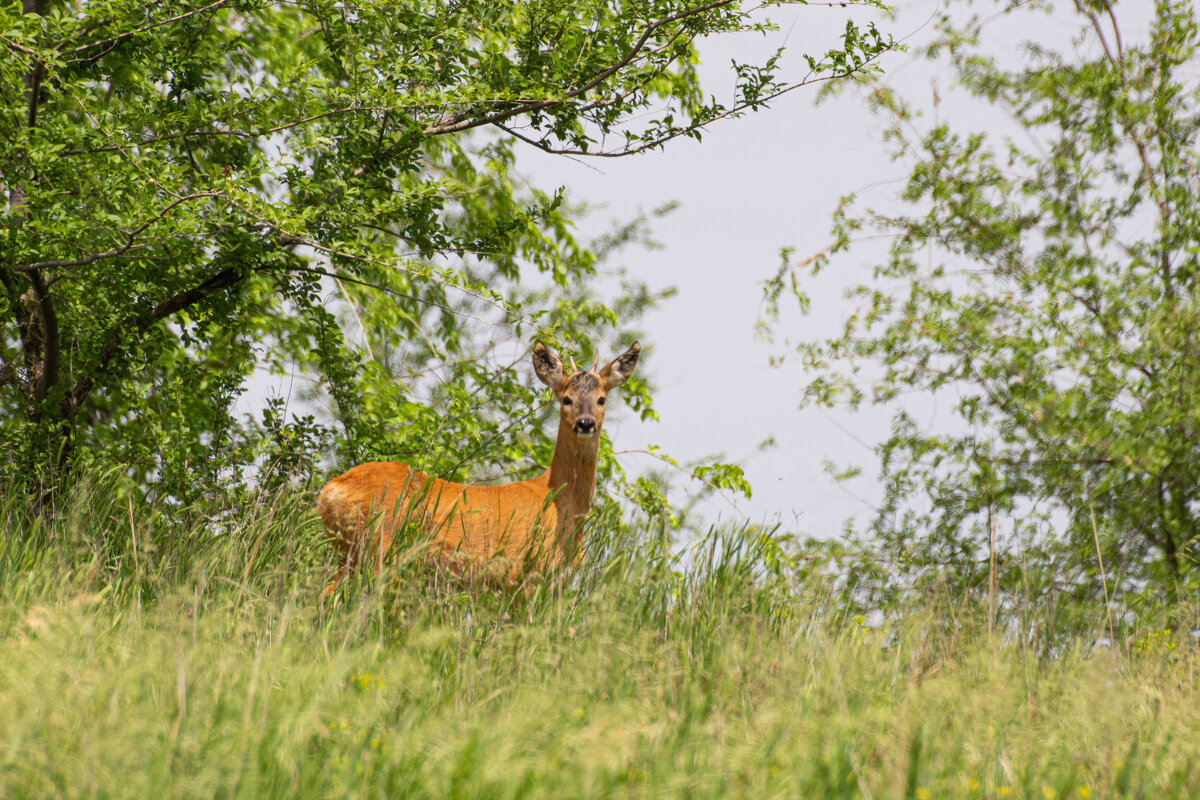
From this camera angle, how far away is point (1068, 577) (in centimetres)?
795

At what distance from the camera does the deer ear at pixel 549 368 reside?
750cm

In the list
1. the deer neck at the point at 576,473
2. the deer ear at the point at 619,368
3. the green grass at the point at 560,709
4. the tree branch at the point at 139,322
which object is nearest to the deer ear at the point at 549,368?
the deer ear at the point at 619,368

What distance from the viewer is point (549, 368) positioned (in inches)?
299

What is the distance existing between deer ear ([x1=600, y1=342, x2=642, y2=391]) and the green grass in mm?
2997

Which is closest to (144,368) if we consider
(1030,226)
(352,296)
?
(352,296)

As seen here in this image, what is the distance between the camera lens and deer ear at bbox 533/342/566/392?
750 centimetres

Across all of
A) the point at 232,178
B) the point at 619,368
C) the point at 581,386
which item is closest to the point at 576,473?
the point at 581,386

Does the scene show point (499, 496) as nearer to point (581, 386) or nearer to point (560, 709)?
point (581, 386)

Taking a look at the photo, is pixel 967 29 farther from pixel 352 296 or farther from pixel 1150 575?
pixel 352 296

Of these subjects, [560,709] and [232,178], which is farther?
[232,178]

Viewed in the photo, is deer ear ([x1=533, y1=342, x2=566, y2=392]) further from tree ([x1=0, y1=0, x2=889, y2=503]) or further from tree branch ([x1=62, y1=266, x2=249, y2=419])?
tree branch ([x1=62, y1=266, x2=249, y2=419])

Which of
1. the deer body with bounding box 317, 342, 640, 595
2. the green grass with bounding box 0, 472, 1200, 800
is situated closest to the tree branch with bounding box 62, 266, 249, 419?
the deer body with bounding box 317, 342, 640, 595

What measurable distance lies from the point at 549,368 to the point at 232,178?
102 inches

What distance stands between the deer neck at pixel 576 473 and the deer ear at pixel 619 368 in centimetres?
59
